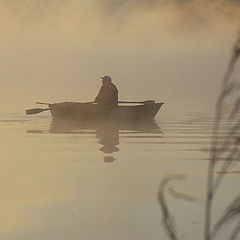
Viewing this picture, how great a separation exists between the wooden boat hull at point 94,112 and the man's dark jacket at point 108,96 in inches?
18.5

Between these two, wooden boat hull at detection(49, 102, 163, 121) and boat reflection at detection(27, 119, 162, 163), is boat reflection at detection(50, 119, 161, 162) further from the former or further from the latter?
wooden boat hull at detection(49, 102, 163, 121)

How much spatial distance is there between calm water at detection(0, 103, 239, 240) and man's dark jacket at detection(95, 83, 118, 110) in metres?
5.22

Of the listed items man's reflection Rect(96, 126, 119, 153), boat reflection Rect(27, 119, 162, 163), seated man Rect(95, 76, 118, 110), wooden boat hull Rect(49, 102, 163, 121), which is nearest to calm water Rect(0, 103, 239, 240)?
man's reflection Rect(96, 126, 119, 153)

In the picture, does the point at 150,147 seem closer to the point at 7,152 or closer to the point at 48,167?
the point at 7,152

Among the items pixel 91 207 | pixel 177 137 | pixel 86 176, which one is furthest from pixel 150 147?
pixel 91 207

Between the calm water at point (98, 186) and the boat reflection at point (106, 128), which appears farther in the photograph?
the boat reflection at point (106, 128)

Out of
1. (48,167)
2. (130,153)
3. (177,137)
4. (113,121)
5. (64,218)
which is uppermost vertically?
(113,121)

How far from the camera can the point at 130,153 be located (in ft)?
52.5

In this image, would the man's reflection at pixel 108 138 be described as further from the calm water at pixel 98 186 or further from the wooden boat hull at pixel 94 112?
the wooden boat hull at pixel 94 112

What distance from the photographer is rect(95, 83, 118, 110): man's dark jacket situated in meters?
26.4

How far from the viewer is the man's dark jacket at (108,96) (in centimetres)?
A: 2641

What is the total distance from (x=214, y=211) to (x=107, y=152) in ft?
27.6

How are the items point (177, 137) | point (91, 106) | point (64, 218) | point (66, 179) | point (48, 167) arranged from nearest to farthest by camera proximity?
point (64, 218)
point (66, 179)
point (48, 167)
point (177, 137)
point (91, 106)

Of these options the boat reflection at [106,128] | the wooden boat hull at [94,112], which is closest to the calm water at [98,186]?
the boat reflection at [106,128]
